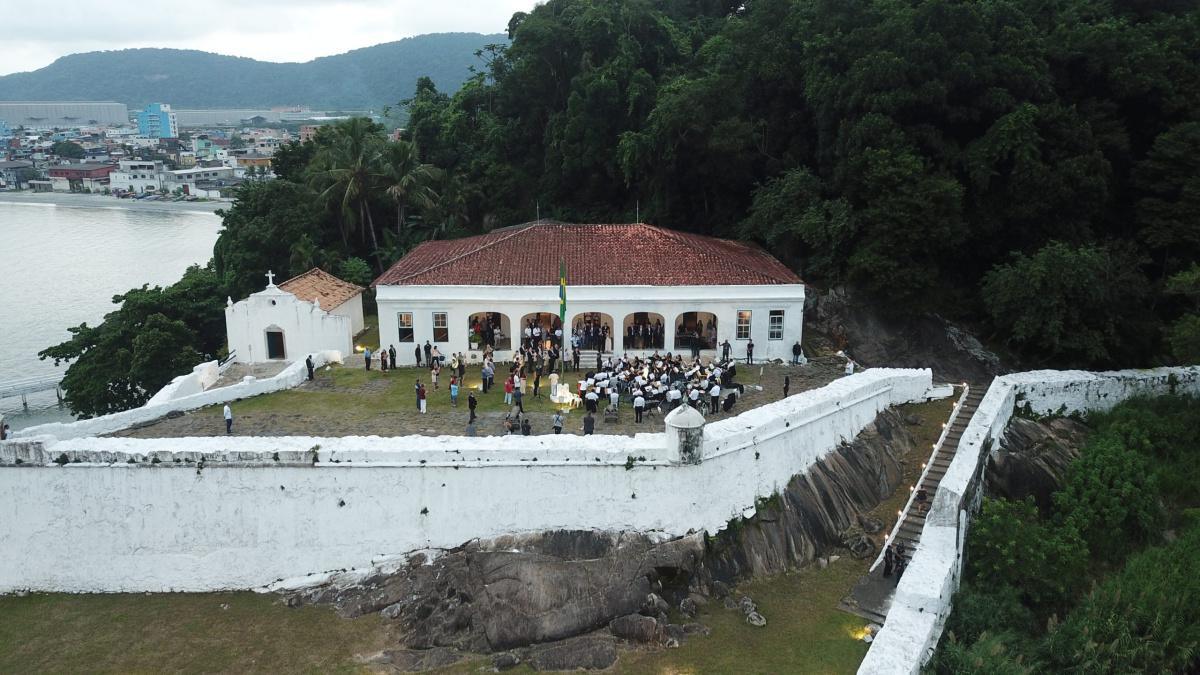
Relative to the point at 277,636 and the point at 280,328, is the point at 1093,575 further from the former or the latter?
the point at 280,328

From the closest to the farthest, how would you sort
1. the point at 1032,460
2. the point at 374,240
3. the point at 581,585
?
the point at 581,585 → the point at 1032,460 → the point at 374,240

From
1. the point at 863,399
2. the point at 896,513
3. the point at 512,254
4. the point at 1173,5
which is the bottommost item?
the point at 896,513

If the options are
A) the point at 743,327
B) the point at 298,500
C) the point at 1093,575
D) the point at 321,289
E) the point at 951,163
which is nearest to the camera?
the point at 298,500

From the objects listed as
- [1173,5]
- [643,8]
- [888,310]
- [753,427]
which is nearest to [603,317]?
[888,310]

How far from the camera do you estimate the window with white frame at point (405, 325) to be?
25.3 meters

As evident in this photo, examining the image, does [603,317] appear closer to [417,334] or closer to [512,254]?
[512,254]

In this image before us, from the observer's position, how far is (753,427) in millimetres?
17484

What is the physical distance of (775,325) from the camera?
2569 cm

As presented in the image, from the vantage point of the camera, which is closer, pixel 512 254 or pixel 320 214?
pixel 512 254

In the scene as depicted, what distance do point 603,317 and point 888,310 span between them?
943 centimetres

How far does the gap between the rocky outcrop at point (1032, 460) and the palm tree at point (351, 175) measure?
27827mm

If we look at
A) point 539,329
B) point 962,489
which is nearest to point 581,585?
point 962,489

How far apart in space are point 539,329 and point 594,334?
1.70 meters

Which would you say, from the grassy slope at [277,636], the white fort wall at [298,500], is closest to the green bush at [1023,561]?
the grassy slope at [277,636]
